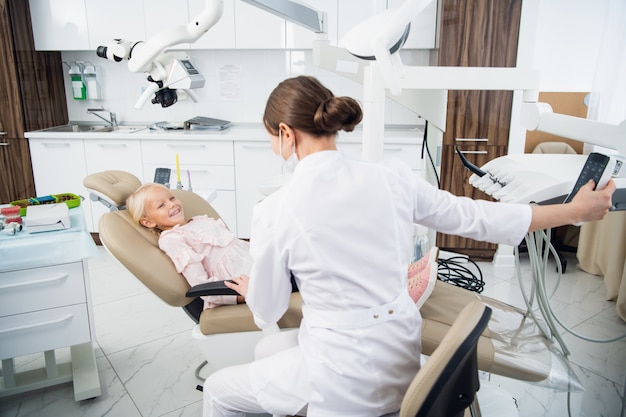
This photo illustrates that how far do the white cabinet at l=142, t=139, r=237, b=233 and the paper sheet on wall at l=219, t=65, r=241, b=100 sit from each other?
2.10 feet

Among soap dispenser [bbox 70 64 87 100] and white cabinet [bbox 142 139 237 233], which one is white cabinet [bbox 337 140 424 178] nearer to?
white cabinet [bbox 142 139 237 233]

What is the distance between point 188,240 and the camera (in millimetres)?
2027

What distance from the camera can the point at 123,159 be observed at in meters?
3.68

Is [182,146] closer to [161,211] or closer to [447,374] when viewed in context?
[161,211]

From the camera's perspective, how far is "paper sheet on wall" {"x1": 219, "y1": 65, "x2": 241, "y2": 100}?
403 cm

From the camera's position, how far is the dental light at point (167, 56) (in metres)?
1.50

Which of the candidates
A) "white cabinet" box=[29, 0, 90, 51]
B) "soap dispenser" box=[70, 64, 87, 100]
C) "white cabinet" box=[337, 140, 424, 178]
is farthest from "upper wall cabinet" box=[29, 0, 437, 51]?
"white cabinet" box=[337, 140, 424, 178]

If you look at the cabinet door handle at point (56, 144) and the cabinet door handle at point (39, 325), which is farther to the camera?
the cabinet door handle at point (56, 144)

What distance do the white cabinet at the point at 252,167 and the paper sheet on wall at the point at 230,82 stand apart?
0.67 m

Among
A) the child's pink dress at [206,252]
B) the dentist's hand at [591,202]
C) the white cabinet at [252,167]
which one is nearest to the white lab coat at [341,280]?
the dentist's hand at [591,202]

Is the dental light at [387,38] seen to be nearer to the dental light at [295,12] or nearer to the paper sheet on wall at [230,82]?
the dental light at [295,12]

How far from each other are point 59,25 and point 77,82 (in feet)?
1.52

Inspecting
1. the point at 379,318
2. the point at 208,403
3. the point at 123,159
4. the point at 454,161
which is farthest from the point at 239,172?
A: the point at 379,318

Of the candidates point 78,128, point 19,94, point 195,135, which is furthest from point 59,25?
point 195,135
